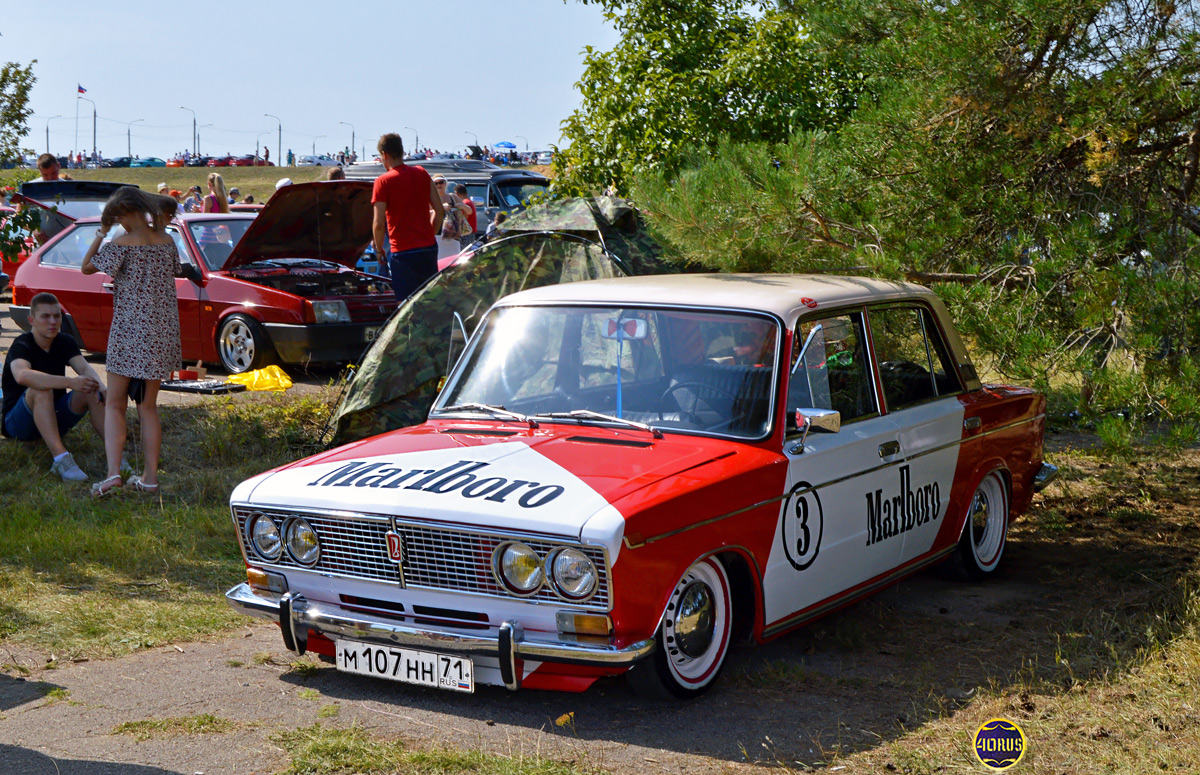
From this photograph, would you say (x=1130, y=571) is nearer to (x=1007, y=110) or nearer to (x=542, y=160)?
(x=1007, y=110)

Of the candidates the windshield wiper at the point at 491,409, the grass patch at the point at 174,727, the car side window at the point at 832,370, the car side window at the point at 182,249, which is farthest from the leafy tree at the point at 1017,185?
the car side window at the point at 182,249

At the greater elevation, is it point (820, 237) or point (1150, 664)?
point (820, 237)

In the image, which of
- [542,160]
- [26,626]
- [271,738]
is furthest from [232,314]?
[542,160]

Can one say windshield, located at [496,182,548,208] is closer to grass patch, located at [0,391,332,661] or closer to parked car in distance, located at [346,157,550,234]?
parked car in distance, located at [346,157,550,234]

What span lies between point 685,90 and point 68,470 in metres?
6.07

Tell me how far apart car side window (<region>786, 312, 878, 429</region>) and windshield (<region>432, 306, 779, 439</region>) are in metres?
0.15

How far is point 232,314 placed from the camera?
1086 cm

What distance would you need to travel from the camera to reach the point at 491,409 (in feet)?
17.1

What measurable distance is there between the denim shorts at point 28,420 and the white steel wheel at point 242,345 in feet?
8.47

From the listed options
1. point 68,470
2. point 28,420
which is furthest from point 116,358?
point 28,420

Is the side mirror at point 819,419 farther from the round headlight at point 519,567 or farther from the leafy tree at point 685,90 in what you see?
the leafy tree at point 685,90

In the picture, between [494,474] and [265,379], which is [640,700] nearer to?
[494,474]

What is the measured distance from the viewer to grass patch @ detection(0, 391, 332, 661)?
5.49 metres

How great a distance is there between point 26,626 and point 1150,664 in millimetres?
4997
